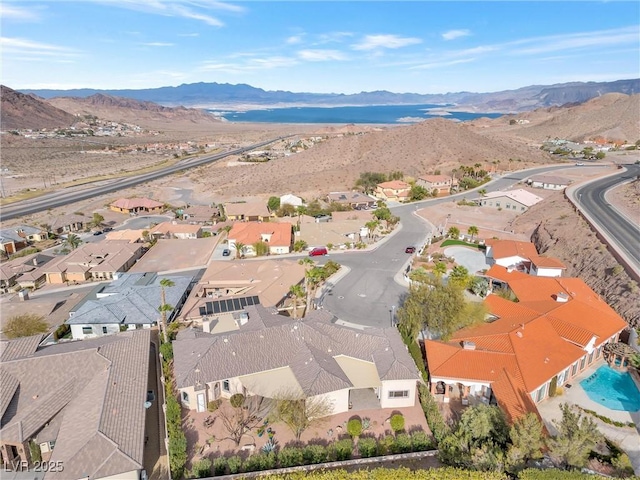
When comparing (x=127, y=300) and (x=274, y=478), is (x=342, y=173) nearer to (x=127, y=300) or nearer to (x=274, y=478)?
(x=127, y=300)

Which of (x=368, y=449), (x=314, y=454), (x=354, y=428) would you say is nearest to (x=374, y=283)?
(x=354, y=428)

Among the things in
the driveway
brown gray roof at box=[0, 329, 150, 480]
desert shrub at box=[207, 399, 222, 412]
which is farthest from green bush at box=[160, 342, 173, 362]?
the driveway

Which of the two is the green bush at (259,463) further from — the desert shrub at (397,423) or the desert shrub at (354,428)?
the desert shrub at (397,423)

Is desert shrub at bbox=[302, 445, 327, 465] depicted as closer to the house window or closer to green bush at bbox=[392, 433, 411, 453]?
green bush at bbox=[392, 433, 411, 453]

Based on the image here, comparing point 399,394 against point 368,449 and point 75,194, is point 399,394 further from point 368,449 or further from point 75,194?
point 75,194

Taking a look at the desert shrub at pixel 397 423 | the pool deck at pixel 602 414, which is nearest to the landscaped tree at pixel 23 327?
the desert shrub at pixel 397 423

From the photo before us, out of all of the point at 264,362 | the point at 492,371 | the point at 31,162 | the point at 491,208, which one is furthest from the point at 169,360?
the point at 31,162
